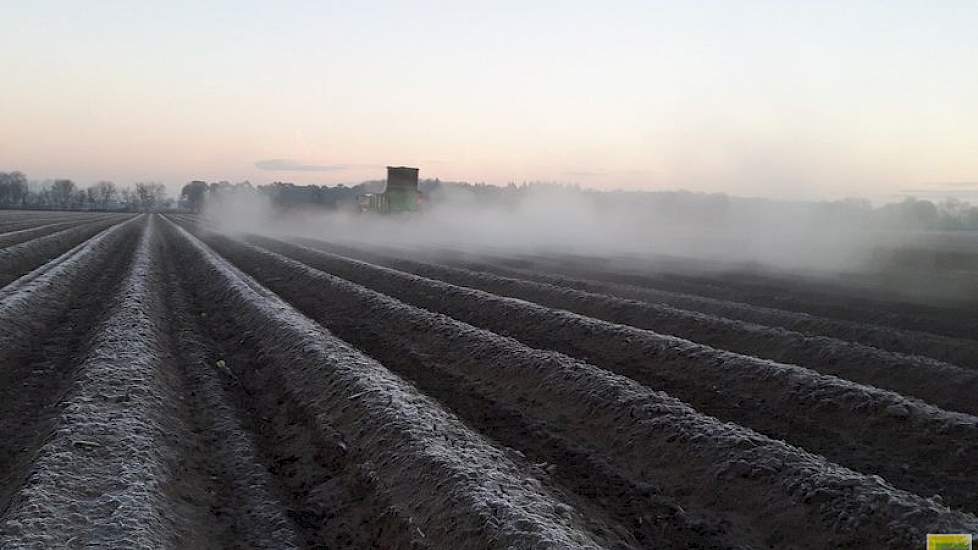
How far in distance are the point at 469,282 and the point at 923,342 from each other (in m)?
16.1

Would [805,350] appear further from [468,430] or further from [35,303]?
[35,303]

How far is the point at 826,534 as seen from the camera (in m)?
6.87

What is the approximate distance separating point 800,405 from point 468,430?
18.8ft

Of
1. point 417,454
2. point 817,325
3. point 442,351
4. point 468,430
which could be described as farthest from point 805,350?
point 417,454

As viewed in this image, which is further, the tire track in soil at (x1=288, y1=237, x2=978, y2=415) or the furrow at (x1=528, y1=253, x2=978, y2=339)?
the furrow at (x1=528, y1=253, x2=978, y2=339)

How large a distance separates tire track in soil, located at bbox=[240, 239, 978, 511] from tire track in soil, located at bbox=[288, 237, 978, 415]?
2.31 metres

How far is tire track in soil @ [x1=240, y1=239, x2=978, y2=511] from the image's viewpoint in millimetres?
8883

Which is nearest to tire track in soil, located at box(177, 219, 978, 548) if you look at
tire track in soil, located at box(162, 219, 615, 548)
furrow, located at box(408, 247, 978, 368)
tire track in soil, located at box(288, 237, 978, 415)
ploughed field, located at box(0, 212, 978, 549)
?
ploughed field, located at box(0, 212, 978, 549)

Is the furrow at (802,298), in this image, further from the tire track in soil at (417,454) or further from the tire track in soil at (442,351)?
the tire track in soil at (417,454)

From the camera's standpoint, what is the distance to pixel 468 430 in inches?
374

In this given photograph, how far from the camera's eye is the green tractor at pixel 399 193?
A: 61562 mm

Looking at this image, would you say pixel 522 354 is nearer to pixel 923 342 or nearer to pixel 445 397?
pixel 445 397

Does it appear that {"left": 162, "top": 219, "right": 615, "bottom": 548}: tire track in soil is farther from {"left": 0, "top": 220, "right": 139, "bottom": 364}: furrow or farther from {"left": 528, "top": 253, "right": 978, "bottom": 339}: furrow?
{"left": 528, "top": 253, "right": 978, "bottom": 339}: furrow

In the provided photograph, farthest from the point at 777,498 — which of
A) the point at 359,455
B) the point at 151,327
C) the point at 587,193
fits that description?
the point at 587,193
